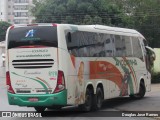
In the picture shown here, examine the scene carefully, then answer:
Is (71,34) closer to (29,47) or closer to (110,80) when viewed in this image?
(29,47)

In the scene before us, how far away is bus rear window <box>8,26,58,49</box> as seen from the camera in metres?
15.6

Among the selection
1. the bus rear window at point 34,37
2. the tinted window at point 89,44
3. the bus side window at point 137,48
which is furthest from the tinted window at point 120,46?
the bus rear window at point 34,37

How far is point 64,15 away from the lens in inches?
2158

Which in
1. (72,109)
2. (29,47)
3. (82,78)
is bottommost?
(72,109)

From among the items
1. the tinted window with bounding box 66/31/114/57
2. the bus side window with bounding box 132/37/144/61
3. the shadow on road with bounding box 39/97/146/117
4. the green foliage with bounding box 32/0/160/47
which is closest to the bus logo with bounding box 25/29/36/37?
the tinted window with bounding box 66/31/114/57

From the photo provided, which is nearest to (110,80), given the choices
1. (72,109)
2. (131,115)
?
(72,109)

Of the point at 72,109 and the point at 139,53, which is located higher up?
the point at 139,53

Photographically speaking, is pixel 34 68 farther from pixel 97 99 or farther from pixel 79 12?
pixel 79 12

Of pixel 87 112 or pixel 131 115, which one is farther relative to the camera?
pixel 87 112

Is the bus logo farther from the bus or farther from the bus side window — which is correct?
the bus side window

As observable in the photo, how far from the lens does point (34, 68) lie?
15.7 m

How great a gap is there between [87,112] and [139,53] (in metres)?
6.71

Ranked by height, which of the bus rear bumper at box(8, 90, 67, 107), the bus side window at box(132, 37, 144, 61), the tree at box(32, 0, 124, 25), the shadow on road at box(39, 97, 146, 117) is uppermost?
the tree at box(32, 0, 124, 25)

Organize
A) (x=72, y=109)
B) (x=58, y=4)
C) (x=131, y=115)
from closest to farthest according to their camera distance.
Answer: (x=131, y=115) < (x=72, y=109) < (x=58, y=4)
